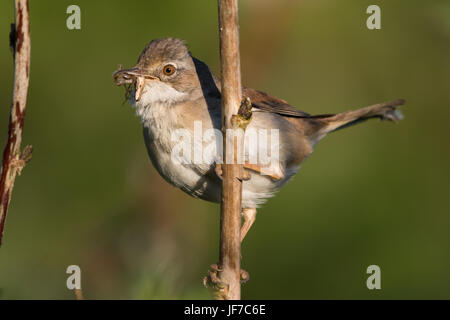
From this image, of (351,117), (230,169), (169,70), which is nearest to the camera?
(230,169)

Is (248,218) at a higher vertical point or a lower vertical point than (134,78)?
lower

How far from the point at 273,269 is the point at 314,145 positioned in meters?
1.04

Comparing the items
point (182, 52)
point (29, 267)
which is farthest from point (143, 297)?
point (29, 267)

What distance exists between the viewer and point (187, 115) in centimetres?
347

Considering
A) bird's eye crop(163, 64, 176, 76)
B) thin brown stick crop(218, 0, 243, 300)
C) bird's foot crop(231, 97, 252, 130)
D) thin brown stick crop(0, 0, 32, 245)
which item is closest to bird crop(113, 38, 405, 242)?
bird's eye crop(163, 64, 176, 76)

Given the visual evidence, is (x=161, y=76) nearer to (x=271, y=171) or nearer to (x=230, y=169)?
(x=271, y=171)

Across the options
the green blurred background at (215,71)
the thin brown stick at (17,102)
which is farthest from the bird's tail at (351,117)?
the thin brown stick at (17,102)

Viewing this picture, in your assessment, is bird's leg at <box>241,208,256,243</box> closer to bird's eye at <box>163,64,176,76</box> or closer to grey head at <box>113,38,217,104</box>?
grey head at <box>113,38,217,104</box>

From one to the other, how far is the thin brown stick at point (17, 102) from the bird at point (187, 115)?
160cm

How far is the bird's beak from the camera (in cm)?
351

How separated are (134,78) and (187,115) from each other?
0.42 m

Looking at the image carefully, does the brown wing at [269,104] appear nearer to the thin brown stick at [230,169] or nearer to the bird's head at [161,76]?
the bird's head at [161,76]

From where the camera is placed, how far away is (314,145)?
15.1 ft

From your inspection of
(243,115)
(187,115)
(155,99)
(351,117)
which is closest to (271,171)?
(187,115)
